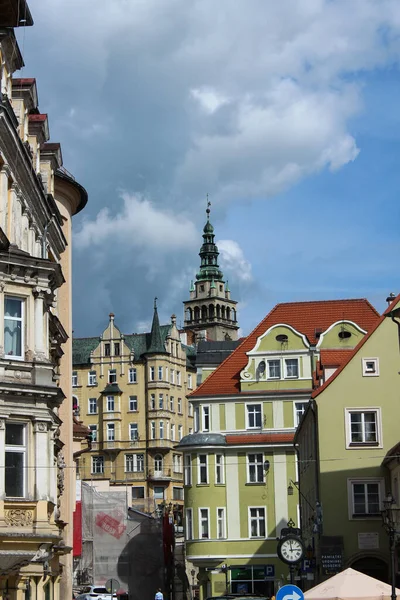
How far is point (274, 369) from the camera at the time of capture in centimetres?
7069

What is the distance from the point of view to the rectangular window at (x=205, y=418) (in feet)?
234

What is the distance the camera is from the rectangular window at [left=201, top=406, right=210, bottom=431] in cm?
7131

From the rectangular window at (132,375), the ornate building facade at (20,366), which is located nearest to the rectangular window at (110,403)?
the rectangular window at (132,375)

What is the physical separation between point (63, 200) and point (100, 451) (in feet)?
274

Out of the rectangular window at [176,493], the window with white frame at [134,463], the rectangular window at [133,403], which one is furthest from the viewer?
the rectangular window at [133,403]

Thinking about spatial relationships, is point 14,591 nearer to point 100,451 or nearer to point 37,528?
point 37,528

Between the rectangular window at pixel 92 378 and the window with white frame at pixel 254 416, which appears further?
the rectangular window at pixel 92 378

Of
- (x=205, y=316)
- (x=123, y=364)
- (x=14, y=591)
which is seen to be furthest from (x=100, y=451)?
(x=14, y=591)

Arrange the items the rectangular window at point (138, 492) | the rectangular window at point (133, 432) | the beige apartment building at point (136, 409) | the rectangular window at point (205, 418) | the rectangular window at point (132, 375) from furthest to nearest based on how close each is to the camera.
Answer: the rectangular window at point (132, 375) → the rectangular window at point (133, 432) → the beige apartment building at point (136, 409) → the rectangular window at point (138, 492) → the rectangular window at point (205, 418)

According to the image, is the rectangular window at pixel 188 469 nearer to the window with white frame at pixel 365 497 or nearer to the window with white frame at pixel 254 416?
the window with white frame at pixel 254 416

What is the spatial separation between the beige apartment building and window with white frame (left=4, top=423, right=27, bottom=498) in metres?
94.3

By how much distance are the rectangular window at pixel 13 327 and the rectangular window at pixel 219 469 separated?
41551 millimetres

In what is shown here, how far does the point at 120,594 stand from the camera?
233 ft

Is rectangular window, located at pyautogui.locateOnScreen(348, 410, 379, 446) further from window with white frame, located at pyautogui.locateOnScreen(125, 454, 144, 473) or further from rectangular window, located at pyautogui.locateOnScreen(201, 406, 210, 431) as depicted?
window with white frame, located at pyautogui.locateOnScreen(125, 454, 144, 473)
